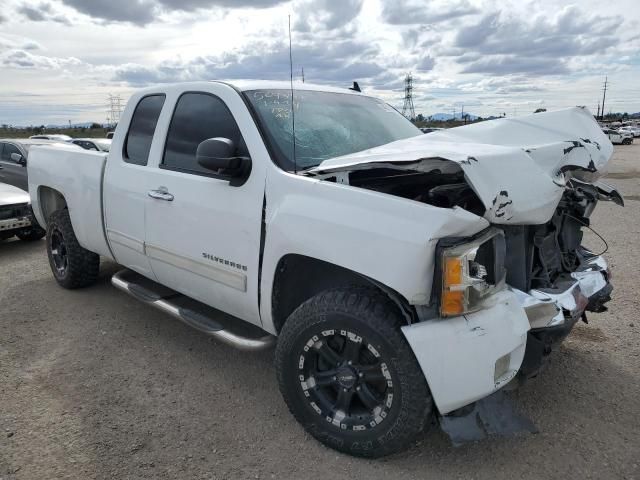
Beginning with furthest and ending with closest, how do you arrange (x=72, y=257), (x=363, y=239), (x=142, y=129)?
(x=72, y=257), (x=142, y=129), (x=363, y=239)

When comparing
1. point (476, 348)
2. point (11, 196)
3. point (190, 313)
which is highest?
point (476, 348)

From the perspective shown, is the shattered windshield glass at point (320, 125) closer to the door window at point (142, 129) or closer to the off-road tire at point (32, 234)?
the door window at point (142, 129)

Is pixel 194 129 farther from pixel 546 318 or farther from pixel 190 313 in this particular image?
pixel 546 318

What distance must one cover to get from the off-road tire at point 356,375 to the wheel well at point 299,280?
23 centimetres

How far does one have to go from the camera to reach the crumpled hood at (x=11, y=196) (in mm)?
7410

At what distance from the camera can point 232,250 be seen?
3.18 m

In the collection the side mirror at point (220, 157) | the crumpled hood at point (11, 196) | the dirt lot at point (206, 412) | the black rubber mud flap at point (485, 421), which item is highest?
the side mirror at point (220, 157)

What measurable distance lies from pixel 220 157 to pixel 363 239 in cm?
102

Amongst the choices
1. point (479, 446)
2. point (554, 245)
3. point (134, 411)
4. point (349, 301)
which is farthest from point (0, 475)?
point (554, 245)

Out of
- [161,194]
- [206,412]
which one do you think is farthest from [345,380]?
[161,194]

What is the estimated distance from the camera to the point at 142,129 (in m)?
4.18

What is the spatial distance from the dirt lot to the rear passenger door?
74cm

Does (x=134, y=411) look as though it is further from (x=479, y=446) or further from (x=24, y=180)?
(x=24, y=180)

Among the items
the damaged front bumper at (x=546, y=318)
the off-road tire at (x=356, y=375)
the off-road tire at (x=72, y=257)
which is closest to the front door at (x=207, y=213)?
the off-road tire at (x=356, y=375)
